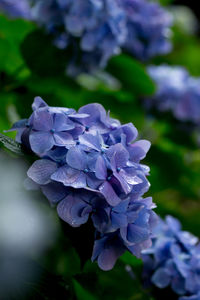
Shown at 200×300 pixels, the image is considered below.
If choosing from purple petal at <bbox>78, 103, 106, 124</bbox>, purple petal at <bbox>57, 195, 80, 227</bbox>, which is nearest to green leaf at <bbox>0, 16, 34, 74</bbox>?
purple petal at <bbox>78, 103, 106, 124</bbox>

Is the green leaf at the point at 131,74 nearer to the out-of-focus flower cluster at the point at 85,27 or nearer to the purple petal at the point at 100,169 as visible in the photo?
the out-of-focus flower cluster at the point at 85,27

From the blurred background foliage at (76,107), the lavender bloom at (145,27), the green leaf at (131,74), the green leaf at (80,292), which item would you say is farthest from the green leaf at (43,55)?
the green leaf at (80,292)

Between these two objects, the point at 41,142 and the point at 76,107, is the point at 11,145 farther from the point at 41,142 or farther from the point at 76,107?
the point at 76,107

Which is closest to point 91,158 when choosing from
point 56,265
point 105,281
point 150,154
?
point 105,281

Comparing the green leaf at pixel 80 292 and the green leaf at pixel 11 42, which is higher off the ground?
the green leaf at pixel 11 42

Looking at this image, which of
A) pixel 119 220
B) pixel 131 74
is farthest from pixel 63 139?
pixel 131 74

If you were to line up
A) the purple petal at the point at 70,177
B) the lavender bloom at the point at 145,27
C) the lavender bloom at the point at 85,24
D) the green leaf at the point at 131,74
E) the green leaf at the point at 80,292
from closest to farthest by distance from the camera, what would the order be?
1. the purple petal at the point at 70,177
2. the green leaf at the point at 80,292
3. the lavender bloom at the point at 85,24
4. the green leaf at the point at 131,74
5. the lavender bloom at the point at 145,27

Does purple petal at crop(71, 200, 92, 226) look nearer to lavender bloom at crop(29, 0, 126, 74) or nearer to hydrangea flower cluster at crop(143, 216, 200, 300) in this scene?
hydrangea flower cluster at crop(143, 216, 200, 300)
